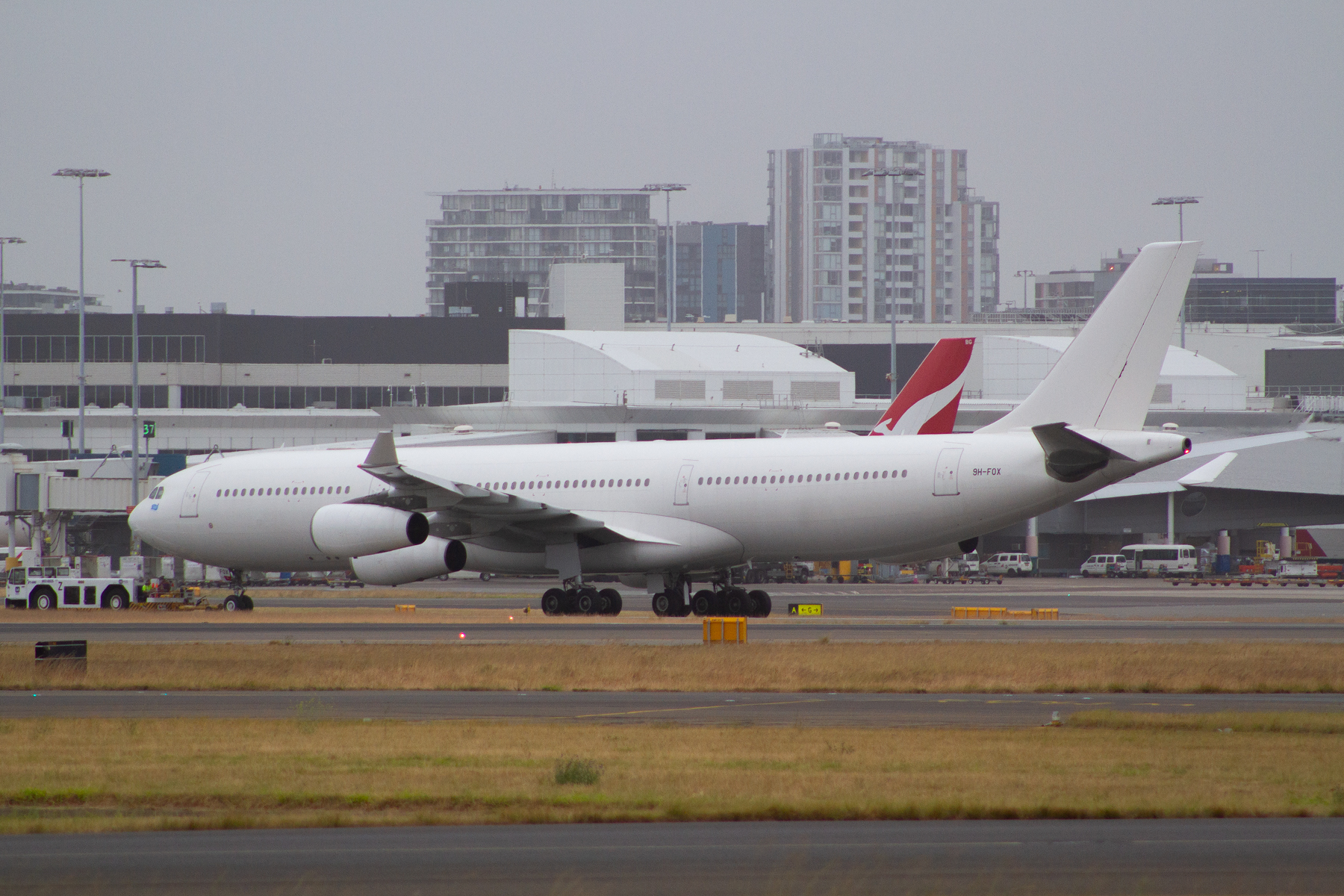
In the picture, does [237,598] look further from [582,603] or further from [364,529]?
[582,603]

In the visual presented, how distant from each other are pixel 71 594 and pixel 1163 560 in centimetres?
5219

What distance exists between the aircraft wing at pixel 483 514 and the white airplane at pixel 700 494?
0.16 ft

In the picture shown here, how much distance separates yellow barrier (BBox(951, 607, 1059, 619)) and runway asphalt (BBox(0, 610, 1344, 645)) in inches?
85.6

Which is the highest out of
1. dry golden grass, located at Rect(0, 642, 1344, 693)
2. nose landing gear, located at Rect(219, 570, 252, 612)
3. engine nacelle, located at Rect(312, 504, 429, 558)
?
engine nacelle, located at Rect(312, 504, 429, 558)

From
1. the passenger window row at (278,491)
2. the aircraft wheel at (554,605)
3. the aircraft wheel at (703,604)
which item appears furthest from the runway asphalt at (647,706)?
the passenger window row at (278,491)

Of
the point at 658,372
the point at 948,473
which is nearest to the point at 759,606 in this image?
the point at 948,473

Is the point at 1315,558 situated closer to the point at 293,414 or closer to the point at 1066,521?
the point at 1066,521

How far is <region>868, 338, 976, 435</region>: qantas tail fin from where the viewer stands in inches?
1898

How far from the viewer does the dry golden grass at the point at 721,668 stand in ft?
71.3

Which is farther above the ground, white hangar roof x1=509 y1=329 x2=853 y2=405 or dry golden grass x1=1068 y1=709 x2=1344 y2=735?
white hangar roof x1=509 y1=329 x2=853 y2=405

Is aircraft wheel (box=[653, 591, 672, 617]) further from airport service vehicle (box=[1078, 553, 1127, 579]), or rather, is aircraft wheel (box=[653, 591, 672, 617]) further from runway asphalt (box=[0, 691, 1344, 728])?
airport service vehicle (box=[1078, 553, 1127, 579])

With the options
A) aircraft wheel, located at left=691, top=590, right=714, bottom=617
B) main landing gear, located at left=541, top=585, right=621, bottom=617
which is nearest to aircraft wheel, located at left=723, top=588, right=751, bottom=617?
aircraft wheel, located at left=691, top=590, right=714, bottom=617

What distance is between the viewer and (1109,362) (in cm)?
3312

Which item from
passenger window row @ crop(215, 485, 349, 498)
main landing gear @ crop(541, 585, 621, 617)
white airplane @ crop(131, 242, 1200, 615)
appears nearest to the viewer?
white airplane @ crop(131, 242, 1200, 615)
